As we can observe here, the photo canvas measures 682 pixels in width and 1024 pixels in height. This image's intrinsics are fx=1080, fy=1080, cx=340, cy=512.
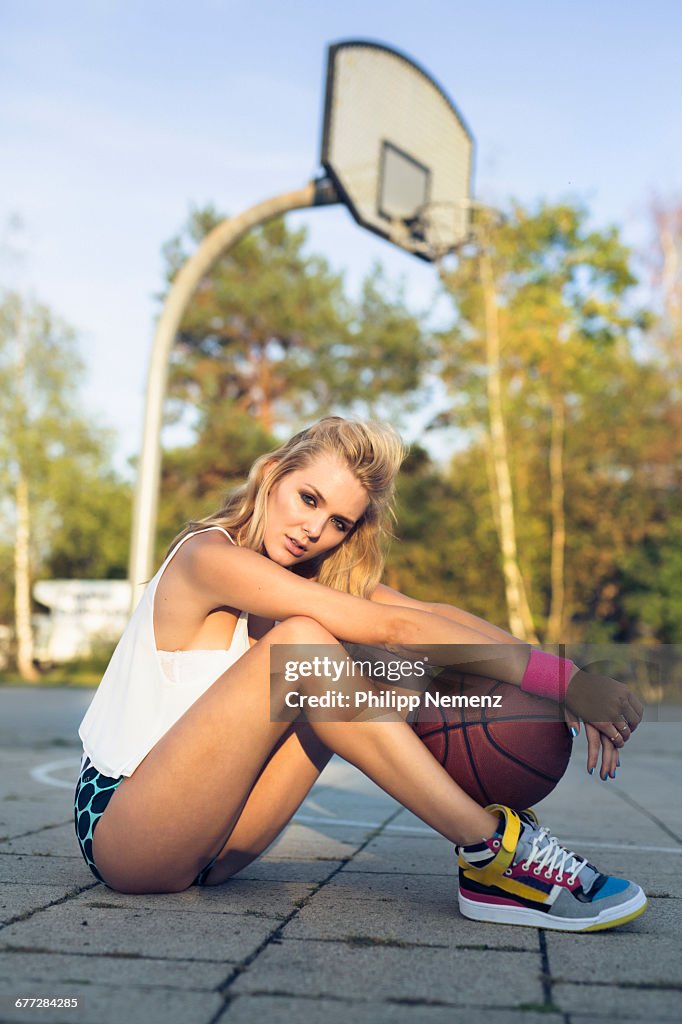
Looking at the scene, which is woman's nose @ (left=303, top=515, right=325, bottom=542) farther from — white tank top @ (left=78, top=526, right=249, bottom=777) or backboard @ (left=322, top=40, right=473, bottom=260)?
backboard @ (left=322, top=40, right=473, bottom=260)

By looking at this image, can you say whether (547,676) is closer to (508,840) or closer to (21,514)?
(508,840)

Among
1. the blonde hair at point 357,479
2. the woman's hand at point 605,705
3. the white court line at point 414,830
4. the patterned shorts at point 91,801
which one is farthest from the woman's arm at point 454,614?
the white court line at point 414,830

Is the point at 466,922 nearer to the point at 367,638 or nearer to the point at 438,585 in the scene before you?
the point at 367,638

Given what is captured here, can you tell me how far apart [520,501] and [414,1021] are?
2077cm

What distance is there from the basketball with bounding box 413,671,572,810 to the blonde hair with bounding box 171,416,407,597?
535 mm

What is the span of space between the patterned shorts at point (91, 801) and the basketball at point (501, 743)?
0.78 meters

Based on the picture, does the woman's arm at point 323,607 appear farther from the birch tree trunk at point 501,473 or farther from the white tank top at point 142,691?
the birch tree trunk at point 501,473

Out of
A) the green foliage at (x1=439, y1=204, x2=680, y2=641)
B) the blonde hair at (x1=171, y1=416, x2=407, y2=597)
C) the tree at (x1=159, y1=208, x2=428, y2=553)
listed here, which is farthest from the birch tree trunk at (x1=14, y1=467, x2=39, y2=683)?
the blonde hair at (x1=171, y1=416, x2=407, y2=597)

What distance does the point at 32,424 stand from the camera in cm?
2588

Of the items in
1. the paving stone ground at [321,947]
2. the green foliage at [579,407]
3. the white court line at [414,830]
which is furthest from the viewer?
the green foliage at [579,407]

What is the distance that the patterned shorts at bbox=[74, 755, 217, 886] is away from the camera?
2.64 metres

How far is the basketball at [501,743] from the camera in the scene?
267 cm

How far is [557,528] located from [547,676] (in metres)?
20.1

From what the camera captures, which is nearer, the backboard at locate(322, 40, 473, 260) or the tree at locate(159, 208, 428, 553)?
the backboard at locate(322, 40, 473, 260)
